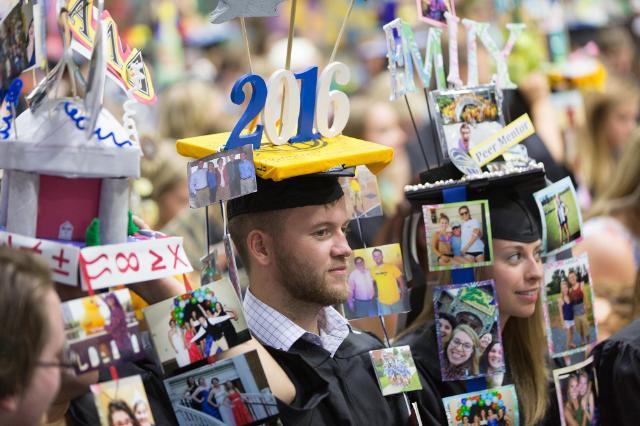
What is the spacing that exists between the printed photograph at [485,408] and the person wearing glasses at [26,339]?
4.62 ft

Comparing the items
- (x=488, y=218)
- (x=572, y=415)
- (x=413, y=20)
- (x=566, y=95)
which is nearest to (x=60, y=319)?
(x=488, y=218)

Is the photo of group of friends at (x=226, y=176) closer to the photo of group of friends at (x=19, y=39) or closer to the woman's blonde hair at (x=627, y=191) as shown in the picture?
the photo of group of friends at (x=19, y=39)

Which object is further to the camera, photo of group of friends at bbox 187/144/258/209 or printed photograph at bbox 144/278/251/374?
photo of group of friends at bbox 187/144/258/209

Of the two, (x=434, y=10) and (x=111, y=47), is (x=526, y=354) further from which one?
(x=111, y=47)

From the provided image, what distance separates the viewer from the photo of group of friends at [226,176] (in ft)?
9.00

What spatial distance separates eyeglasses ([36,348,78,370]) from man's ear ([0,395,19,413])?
8 cm

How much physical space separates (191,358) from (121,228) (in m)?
0.35

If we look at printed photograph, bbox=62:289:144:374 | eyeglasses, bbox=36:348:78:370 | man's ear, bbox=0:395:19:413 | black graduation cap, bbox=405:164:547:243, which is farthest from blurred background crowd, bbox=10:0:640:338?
man's ear, bbox=0:395:19:413

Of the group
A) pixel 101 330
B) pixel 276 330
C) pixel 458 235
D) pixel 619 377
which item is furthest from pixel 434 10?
pixel 101 330

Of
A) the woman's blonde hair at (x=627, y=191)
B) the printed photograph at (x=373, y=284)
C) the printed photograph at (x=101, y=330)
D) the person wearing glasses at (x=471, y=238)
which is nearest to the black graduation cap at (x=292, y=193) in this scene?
the printed photograph at (x=373, y=284)

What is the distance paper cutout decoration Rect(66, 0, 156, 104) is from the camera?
258 centimetres

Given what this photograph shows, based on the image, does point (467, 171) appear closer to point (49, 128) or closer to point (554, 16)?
point (49, 128)

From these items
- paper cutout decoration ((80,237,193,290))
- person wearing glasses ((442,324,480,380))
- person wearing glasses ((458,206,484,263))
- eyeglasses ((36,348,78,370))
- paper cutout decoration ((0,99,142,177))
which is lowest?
person wearing glasses ((442,324,480,380))

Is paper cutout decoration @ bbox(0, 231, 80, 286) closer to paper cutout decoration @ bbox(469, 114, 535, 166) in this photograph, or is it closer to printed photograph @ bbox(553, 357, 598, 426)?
paper cutout decoration @ bbox(469, 114, 535, 166)
